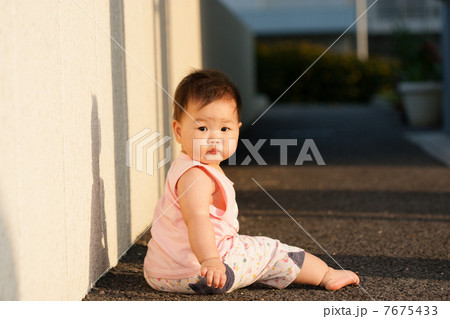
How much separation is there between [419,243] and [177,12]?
2673mm

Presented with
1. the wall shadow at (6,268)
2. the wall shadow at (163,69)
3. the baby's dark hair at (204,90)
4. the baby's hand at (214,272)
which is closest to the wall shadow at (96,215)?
the baby's dark hair at (204,90)

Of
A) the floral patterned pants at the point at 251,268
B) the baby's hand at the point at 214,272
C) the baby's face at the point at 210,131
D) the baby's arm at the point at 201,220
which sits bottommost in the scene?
the floral patterned pants at the point at 251,268

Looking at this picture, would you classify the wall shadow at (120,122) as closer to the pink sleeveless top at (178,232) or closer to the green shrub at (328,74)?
the pink sleeveless top at (178,232)

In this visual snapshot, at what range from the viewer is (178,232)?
8.01 ft

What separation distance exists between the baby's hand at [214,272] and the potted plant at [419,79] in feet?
28.9

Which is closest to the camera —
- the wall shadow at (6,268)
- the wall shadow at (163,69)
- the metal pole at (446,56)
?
the wall shadow at (6,268)

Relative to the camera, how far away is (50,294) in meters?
2.02

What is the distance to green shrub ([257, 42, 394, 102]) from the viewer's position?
66.5 feet

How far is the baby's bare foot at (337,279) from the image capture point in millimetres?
2476

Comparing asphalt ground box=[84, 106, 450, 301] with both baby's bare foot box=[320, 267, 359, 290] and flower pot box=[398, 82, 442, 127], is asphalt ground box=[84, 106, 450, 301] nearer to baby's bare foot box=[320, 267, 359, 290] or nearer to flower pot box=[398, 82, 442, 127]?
baby's bare foot box=[320, 267, 359, 290]

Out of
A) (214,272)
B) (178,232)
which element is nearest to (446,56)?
(178,232)

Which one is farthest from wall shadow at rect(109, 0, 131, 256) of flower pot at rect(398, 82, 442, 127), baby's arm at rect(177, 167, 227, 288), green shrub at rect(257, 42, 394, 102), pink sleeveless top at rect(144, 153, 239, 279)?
green shrub at rect(257, 42, 394, 102)

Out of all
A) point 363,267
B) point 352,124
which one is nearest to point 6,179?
Answer: point 363,267
